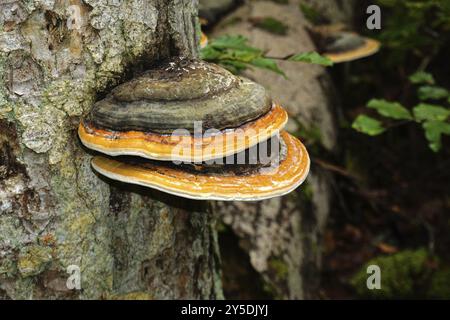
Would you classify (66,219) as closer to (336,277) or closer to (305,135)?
(305,135)

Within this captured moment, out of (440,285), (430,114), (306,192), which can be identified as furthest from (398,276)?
(430,114)

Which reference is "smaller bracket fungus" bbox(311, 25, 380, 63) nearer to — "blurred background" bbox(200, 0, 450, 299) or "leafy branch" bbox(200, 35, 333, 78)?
"blurred background" bbox(200, 0, 450, 299)

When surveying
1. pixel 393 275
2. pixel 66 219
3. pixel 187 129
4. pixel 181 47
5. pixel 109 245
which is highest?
pixel 181 47

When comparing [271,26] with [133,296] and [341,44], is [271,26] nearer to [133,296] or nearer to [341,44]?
[341,44]

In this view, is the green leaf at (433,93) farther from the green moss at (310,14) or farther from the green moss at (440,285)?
the green moss at (310,14)

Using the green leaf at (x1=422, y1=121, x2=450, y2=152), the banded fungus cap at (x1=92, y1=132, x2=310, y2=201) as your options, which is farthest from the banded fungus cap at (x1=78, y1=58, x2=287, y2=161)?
the green leaf at (x1=422, y1=121, x2=450, y2=152)

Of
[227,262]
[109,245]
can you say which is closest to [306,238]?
[227,262]
